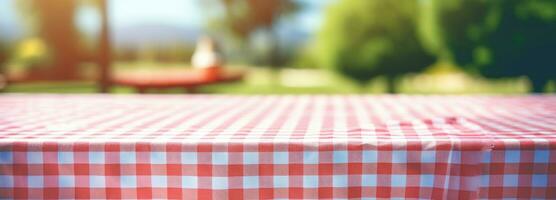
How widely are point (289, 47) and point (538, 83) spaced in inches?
354

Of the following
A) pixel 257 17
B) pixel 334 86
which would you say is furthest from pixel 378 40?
pixel 257 17

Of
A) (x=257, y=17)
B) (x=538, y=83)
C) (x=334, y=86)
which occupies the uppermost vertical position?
(x=257, y=17)

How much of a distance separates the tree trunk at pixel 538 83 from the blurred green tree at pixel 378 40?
5.86 feet

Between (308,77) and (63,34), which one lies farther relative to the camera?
(308,77)

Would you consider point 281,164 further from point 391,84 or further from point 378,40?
point 391,84

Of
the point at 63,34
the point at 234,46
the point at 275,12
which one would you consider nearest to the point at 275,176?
the point at 63,34

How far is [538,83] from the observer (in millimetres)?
7832

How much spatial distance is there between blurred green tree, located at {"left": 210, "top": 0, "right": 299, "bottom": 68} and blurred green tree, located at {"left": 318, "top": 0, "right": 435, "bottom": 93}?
5.37 meters

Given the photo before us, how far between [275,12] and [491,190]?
13.7 m

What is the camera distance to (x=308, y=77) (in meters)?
16.0

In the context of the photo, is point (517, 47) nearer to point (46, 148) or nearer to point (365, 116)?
point (365, 116)

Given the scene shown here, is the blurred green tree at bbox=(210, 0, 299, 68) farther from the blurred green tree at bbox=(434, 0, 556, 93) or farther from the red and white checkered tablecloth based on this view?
the red and white checkered tablecloth

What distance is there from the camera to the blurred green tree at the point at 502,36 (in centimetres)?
720

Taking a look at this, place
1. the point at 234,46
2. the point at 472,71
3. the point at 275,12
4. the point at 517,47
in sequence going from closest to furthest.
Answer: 1. the point at 517,47
2. the point at 472,71
3. the point at 275,12
4. the point at 234,46
